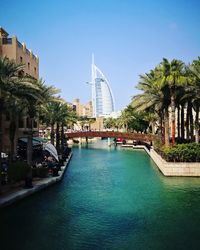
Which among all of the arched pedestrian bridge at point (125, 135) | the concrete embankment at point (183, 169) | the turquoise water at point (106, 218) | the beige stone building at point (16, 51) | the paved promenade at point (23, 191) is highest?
the beige stone building at point (16, 51)

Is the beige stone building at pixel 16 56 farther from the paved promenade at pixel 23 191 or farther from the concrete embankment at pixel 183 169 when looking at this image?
the concrete embankment at pixel 183 169

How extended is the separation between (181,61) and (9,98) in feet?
A: 76.6

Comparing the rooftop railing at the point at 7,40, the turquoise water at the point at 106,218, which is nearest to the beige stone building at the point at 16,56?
the rooftop railing at the point at 7,40

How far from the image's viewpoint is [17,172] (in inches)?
1009

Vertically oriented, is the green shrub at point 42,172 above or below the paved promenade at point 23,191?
above

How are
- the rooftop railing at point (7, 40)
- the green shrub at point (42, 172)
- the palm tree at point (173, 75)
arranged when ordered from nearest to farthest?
the green shrub at point (42, 172)
the palm tree at point (173, 75)
the rooftop railing at point (7, 40)

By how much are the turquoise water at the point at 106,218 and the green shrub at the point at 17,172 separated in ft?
6.35

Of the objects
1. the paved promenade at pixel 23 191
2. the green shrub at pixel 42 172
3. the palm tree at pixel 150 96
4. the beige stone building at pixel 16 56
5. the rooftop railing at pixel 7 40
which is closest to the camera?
the paved promenade at pixel 23 191

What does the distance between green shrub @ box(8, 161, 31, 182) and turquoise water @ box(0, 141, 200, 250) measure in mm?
1934

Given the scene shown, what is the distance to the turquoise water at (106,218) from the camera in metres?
15.8

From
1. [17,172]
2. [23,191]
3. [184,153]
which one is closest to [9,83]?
[17,172]

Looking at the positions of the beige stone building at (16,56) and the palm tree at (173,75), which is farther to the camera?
the beige stone building at (16,56)

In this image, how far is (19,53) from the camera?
4662 cm

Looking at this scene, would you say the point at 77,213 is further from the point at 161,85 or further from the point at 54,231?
the point at 161,85
